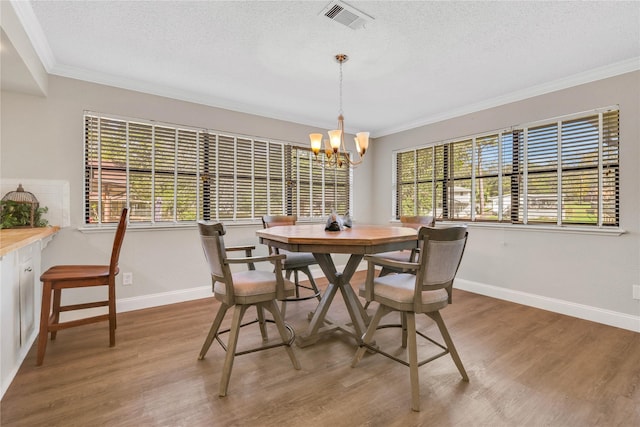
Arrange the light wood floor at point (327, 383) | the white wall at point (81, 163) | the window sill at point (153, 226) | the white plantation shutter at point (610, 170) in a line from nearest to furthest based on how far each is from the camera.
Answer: the light wood floor at point (327, 383)
the white wall at point (81, 163)
the white plantation shutter at point (610, 170)
the window sill at point (153, 226)

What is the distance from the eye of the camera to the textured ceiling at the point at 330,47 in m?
2.06

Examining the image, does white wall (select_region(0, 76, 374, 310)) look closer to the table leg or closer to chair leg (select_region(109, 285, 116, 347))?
chair leg (select_region(109, 285, 116, 347))

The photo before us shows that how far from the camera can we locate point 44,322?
2.10m

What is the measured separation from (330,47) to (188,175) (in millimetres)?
2144

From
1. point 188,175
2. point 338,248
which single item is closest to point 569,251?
point 338,248

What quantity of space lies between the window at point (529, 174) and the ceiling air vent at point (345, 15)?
2.44 m

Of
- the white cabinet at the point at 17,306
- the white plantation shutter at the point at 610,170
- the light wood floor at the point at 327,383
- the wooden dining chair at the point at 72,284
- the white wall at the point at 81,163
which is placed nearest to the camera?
the light wood floor at the point at 327,383

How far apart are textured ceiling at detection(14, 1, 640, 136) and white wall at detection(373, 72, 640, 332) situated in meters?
0.18

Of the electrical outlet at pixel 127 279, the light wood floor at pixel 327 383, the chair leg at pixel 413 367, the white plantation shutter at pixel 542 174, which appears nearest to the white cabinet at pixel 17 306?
the light wood floor at pixel 327 383

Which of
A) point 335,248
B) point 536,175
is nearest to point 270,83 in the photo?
point 335,248

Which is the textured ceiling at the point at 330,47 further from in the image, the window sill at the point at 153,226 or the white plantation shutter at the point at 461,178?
the window sill at the point at 153,226

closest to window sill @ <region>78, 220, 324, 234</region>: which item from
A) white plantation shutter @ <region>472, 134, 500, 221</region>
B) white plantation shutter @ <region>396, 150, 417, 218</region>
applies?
white plantation shutter @ <region>396, 150, 417, 218</region>

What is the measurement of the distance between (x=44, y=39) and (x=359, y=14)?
2429 millimetres

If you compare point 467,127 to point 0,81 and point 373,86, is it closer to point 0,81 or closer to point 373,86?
point 373,86
